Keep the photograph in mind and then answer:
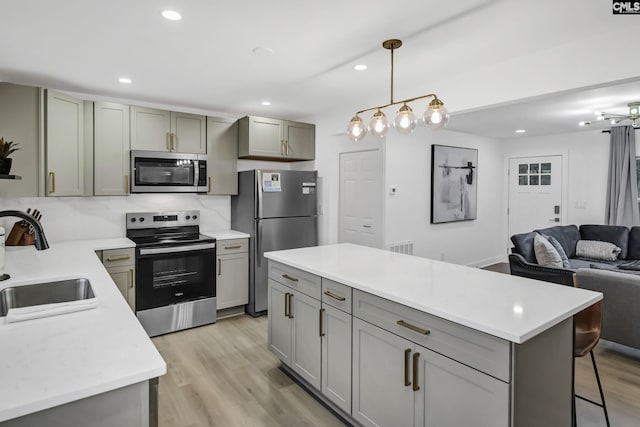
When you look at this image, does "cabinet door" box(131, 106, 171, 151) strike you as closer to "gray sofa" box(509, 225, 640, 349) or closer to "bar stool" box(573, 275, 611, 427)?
"bar stool" box(573, 275, 611, 427)

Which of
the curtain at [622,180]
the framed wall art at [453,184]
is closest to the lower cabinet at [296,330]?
the framed wall art at [453,184]

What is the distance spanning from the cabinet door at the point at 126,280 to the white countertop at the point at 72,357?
181 centimetres

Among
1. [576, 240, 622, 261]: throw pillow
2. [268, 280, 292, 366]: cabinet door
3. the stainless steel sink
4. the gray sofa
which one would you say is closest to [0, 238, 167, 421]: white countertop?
the stainless steel sink

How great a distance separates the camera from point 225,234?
13.9 feet

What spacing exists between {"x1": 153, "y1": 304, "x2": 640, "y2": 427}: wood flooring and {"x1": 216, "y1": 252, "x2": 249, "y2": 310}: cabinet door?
1.78ft

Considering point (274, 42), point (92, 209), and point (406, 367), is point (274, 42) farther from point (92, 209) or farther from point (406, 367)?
point (92, 209)

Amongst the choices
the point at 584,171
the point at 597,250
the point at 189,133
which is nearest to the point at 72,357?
the point at 189,133

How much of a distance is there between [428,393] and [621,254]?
510 cm

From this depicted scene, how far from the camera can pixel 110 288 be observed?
181 centimetres

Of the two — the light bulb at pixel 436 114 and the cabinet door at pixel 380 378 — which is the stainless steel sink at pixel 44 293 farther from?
the light bulb at pixel 436 114

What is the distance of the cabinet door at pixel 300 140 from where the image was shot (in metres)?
4.54

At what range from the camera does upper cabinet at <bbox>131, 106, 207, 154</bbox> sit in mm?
3684

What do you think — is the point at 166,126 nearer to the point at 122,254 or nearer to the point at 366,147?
the point at 122,254

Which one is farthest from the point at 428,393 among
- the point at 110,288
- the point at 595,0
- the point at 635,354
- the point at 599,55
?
the point at 635,354
